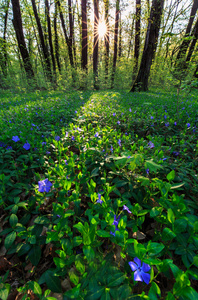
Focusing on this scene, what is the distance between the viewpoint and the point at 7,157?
202 cm

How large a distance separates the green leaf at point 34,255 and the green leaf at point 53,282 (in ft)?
0.57

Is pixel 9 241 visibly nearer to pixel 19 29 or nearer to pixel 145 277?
pixel 145 277

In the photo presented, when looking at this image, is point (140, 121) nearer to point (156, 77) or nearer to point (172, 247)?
point (172, 247)

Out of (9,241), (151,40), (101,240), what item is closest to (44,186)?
(9,241)

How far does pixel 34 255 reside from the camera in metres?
1.10

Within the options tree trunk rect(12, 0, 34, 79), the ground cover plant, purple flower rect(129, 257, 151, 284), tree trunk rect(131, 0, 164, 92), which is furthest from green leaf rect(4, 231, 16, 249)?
tree trunk rect(12, 0, 34, 79)

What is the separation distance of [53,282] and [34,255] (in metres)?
0.26

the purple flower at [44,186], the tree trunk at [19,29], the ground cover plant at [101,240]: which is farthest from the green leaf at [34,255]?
the tree trunk at [19,29]

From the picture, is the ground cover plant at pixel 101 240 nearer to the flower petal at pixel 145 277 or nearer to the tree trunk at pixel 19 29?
the flower petal at pixel 145 277

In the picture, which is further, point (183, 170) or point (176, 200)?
point (183, 170)

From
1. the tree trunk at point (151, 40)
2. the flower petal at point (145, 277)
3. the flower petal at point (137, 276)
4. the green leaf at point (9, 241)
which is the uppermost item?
the tree trunk at point (151, 40)

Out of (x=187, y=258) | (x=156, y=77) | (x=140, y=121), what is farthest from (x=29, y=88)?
(x=156, y=77)

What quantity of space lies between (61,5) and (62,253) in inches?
893

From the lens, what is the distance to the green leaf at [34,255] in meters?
1.09
